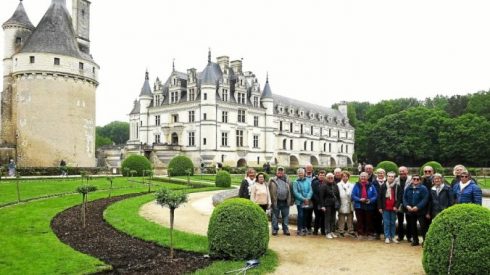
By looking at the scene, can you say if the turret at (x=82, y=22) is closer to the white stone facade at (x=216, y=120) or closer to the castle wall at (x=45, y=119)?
the castle wall at (x=45, y=119)

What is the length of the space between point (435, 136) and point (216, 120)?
33.5 m

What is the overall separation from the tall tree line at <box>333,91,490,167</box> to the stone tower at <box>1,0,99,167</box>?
44.0 meters

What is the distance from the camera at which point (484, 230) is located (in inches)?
246

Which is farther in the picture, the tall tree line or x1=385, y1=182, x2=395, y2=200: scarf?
the tall tree line

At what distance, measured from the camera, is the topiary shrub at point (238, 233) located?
25.9 feet

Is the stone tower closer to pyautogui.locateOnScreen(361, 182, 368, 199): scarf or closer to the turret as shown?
the turret

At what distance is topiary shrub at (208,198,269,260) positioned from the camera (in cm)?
790

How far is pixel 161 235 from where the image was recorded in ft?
33.6

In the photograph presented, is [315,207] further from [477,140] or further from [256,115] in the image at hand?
[477,140]

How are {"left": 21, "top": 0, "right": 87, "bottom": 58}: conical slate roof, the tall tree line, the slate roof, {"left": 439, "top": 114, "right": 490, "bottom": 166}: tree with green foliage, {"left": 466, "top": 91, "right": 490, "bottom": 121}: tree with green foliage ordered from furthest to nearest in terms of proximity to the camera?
{"left": 466, "top": 91, "right": 490, "bottom": 121}: tree with green foliage, the slate roof, the tall tree line, {"left": 439, "top": 114, "right": 490, "bottom": 166}: tree with green foliage, {"left": 21, "top": 0, "right": 87, "bottom": 58}: conical slate roof

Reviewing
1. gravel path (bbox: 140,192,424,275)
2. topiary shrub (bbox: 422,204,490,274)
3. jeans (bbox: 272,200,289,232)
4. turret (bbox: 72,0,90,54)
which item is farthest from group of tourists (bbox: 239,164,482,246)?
turret (bbox: 72,0,90,54)

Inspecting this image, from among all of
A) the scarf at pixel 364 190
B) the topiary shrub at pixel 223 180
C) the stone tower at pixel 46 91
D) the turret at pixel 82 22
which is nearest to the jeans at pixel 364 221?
the scarf at pixel 364 190

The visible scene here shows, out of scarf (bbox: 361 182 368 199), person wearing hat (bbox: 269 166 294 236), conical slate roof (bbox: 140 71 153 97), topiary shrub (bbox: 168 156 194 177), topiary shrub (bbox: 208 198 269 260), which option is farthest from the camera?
conical slate roof (bbox: 140 71 153 97)

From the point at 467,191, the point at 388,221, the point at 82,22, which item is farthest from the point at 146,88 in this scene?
the point at 467,191
